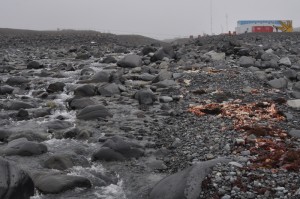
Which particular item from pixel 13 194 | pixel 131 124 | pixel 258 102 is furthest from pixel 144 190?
pixel 258 102

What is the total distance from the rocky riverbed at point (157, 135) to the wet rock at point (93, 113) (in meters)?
0.05

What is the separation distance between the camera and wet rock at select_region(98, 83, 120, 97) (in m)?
15.0

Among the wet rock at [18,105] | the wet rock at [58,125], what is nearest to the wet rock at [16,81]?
the wet rock at [18,105]

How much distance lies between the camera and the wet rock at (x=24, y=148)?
29.6 feet

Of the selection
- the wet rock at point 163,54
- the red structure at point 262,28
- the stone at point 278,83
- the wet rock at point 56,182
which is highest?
the red structure at point 262,28

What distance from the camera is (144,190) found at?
7316 millimetres

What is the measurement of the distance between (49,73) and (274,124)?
1414cm

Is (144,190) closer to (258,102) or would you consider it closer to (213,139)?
(213,139)

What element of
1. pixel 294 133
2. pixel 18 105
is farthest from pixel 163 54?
pixel 294 133

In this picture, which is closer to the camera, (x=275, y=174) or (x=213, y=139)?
(x=275, y=174)

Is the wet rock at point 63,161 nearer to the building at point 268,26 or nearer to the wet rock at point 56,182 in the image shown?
the wet rock at point 56,182

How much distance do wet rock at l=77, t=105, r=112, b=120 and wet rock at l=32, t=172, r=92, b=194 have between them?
4524 mm

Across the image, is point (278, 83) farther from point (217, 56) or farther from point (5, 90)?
point (5, 90)

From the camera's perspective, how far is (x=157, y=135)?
34.4 ft
